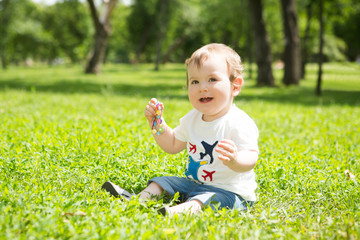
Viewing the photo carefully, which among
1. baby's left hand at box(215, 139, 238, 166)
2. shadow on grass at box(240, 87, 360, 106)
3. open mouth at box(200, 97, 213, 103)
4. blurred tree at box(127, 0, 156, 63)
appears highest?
blurred tree at box(127, 0, 156, 63)

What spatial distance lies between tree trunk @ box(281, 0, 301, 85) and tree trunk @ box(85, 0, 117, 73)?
10.3 meters

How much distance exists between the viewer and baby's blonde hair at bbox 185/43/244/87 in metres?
2.60

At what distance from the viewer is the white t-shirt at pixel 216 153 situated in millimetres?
2555

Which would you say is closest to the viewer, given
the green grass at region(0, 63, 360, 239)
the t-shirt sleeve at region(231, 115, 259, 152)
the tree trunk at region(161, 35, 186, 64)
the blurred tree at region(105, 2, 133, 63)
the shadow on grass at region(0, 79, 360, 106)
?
the green grass at region(0, 63, 360, 239)

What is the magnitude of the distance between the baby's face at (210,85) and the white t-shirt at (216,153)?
0.13 m

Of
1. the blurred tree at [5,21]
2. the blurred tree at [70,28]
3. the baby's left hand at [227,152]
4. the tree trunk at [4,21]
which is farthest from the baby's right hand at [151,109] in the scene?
the blurred tree at [70,28]

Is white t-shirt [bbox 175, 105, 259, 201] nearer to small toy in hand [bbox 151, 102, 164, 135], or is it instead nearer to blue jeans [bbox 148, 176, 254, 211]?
blue jeans [bbox 148, 176, 254, 211]

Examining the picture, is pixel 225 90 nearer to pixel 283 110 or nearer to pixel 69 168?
pixel 69 168

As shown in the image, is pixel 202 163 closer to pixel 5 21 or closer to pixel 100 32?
pixel 100 32

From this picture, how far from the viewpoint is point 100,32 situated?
20.5 meters

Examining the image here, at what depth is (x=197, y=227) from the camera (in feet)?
7.30

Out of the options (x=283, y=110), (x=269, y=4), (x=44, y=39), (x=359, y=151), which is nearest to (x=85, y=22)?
(x=44, y=39)

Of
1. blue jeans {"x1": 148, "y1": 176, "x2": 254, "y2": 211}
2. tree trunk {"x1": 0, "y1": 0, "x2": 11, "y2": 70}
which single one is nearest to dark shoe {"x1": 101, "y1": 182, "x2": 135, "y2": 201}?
blue jeans {"x1": 148, "y1": 176, "x2": 254, "y2": 211}

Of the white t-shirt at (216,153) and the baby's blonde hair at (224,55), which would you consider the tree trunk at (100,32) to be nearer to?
the baby's blonde hair at (224,55)
